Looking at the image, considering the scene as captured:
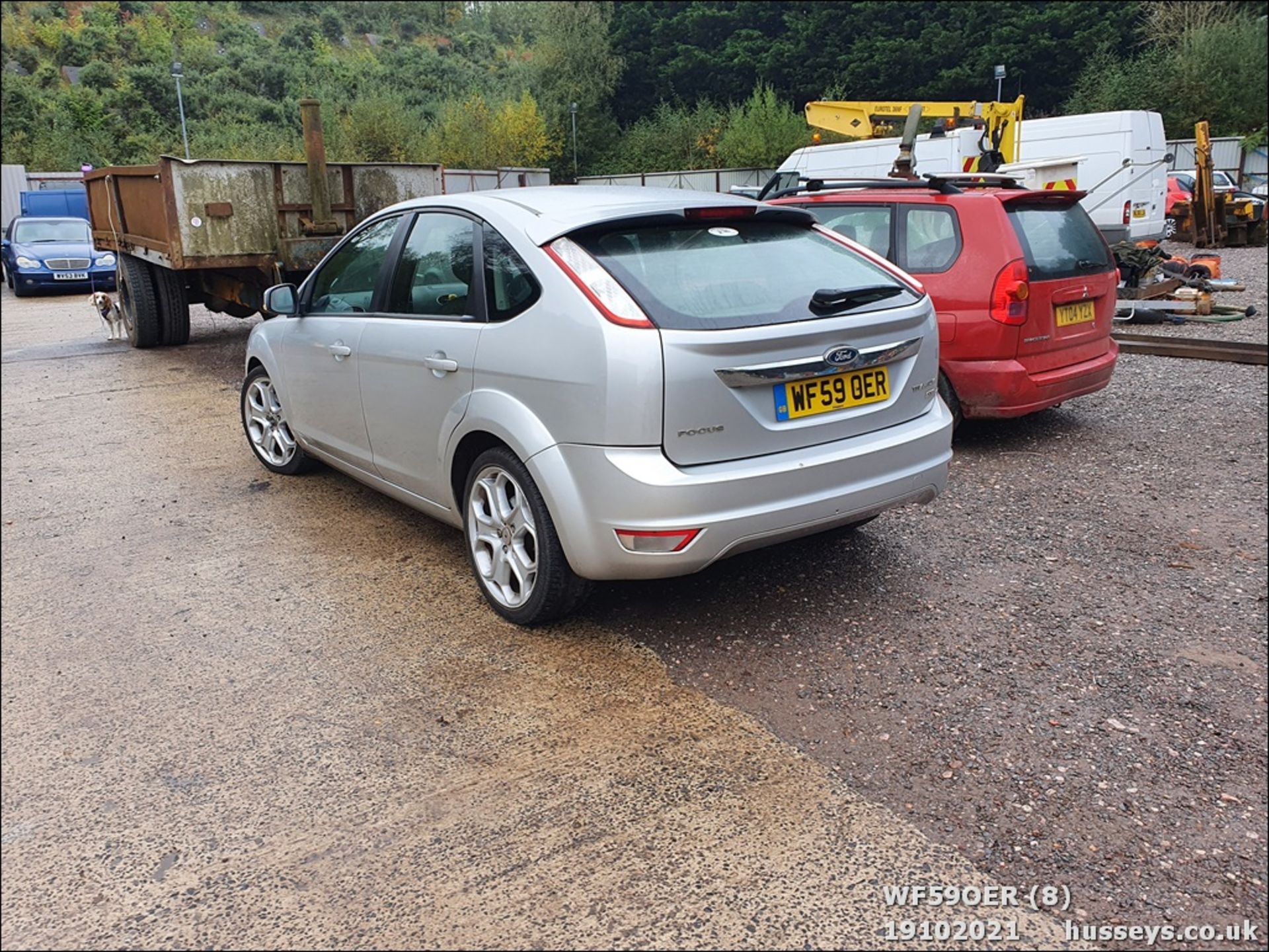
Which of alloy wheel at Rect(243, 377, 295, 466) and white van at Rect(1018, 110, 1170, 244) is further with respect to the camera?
white van at Rect(1018, 110, 1170, 244)

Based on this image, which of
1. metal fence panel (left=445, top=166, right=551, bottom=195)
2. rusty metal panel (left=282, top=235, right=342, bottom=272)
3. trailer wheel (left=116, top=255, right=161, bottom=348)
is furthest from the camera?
metal fence panel (left=445, top=166, right=551, bottom=195)

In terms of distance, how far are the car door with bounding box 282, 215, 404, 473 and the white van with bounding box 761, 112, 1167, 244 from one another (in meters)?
13.2

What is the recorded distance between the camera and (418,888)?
2.30 metres

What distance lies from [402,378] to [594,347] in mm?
1237

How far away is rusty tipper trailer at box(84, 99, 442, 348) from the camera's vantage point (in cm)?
875

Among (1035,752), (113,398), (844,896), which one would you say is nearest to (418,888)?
(844,896)

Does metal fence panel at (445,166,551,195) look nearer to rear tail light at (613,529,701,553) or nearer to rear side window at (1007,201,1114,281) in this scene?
rear side window at (1007,201,1114,281)

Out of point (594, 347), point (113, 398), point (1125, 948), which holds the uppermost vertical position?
point (594, 347)

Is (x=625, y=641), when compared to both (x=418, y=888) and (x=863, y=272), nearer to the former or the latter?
(x=418, y=888)

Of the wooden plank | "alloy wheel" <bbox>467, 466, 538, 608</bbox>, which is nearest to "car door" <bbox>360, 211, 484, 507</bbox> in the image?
"alloy wheel" <bbox>467, 466, 538, 608</bbox>

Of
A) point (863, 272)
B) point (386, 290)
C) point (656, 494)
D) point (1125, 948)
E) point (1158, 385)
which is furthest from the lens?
point (1158, 385)

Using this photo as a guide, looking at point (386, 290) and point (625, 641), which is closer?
point (625, 641)

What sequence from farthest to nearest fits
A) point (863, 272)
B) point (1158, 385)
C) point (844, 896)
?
point (1158, 385) → point (863, 272) → point (844, 896)

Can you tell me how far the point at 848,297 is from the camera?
3.62 m
